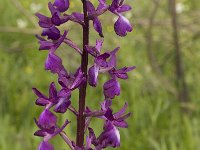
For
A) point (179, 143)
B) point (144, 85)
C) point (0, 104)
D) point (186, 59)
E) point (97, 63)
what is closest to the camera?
point (97, 63)

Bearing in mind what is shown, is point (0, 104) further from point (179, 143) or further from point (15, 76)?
point (179, 143)

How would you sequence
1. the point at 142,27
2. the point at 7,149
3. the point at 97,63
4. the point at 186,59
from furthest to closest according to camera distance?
the point at 186,59, the point at 142,27, the point at 7,149, the point at 97,63

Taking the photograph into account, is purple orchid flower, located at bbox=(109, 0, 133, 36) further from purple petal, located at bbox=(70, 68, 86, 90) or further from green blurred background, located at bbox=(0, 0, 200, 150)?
green blurred background, located at bbox=(0, 0, 200, 150)

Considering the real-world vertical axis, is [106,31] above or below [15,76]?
above

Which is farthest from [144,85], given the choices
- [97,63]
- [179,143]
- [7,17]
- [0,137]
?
[97,63]

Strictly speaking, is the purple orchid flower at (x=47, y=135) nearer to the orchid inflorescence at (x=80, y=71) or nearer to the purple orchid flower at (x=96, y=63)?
the orchid inflorescence at (x=80, y=71)

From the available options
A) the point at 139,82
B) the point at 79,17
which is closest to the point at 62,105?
the point at 79,17

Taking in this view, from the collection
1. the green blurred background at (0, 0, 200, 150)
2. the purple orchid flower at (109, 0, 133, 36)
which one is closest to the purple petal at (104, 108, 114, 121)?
the purple orchid flower at (109, 0, 133, 36)
